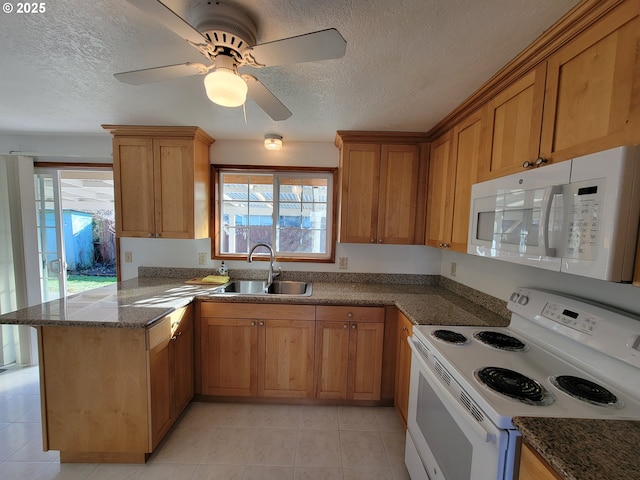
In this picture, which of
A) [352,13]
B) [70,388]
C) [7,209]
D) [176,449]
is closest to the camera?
[352,13]

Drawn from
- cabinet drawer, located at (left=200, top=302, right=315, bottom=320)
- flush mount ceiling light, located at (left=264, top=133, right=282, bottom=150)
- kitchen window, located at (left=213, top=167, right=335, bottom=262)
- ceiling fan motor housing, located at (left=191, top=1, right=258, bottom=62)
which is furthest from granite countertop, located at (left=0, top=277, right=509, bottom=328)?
Answer: ceiling fan motor housing, located at (left=191, top=1, right=258, bottom=62)

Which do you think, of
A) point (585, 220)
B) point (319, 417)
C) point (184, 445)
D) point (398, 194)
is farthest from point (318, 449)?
point (398, 194)

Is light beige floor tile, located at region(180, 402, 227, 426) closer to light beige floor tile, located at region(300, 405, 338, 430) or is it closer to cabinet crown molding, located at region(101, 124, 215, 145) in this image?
light beige floor tile, located at region(300, 405, 338, 430)

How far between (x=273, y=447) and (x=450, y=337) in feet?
4.46

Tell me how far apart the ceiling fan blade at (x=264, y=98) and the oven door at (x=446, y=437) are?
148cm

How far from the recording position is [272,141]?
2.30 metres

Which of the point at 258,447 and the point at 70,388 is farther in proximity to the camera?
the point at 258,447

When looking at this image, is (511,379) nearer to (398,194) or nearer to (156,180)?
(398,194)

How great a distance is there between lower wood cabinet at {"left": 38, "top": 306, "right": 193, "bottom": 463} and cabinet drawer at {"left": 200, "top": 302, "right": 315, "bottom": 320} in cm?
45

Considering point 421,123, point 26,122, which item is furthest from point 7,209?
point 421,123

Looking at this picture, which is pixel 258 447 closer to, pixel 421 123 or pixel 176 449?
pixel 176 449

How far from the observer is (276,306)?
198 centimetres

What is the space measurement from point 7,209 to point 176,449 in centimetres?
272

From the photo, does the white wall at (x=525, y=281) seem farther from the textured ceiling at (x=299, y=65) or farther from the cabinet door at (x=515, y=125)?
the textured ceiling at (x=299, y=65)
